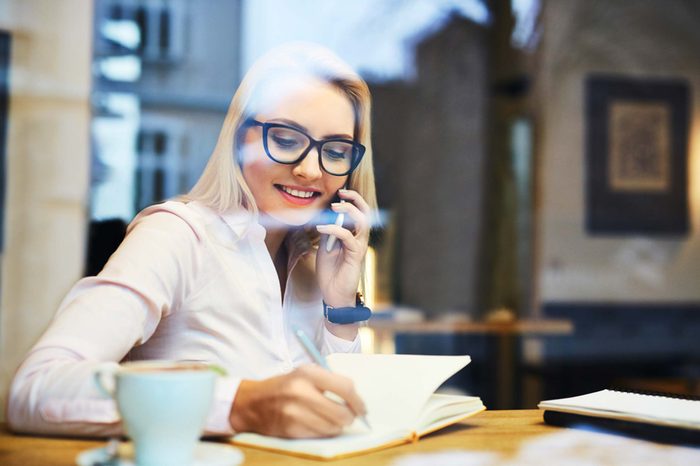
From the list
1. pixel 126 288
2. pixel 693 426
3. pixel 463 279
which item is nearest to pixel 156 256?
pixel 126 288

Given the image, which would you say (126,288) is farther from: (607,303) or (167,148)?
(607,303)

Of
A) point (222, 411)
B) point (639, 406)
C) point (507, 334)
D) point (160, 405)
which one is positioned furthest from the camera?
point (507, 334)

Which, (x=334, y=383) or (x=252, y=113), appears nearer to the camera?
(x=334, y=383)

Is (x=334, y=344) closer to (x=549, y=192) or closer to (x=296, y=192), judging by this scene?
(x=296, y=192)

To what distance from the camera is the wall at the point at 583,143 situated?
3.14 meters

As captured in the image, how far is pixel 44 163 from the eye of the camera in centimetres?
134

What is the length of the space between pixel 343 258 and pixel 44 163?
782 mm

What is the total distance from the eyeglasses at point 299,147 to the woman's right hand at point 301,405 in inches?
A: 8.7

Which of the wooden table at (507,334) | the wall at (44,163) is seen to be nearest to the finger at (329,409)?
the wall at (44,163)

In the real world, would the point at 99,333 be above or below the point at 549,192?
below

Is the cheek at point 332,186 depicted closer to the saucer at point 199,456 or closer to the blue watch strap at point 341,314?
the blue watch strap at point 341,314

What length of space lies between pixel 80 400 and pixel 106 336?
57 millimetres

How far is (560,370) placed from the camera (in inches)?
120

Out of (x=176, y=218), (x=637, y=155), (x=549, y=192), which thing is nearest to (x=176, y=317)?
(x=176, y=218)
